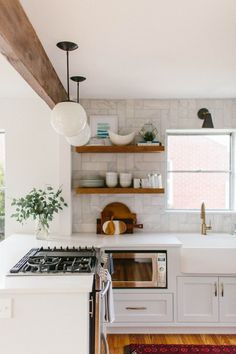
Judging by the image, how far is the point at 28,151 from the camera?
12.6 feet

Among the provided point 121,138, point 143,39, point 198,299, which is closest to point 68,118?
point 143,39

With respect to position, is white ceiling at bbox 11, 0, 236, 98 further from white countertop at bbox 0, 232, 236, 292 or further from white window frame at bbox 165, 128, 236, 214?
white countertop at bbox 0, 232, 236, 292

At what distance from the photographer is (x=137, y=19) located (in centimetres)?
188

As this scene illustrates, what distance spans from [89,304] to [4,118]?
2.61 m

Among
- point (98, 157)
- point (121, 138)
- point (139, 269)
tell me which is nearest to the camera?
point (139, 269)

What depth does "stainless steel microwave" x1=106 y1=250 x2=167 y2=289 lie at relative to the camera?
322 cm

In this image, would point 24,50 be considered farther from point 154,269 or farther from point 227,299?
point 227,299

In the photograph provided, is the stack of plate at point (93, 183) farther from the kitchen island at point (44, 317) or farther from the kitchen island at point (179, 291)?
the kitchen island at point (44, 317)

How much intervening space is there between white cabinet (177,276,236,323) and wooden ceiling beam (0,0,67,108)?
216 cm

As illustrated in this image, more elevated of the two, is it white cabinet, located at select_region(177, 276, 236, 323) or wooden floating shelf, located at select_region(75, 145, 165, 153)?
wooden floating shelf, located at select_region(75, 145, 165, 153)

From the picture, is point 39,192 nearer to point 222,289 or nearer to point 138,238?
point 138,238

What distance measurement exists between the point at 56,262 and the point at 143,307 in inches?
50.9

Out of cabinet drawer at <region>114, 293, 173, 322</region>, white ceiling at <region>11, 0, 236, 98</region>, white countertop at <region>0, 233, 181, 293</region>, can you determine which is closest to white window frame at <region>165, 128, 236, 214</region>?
white countertop at <region>0, 233, 181, 293</region>

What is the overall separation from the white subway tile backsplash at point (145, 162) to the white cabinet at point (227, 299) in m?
0.79
